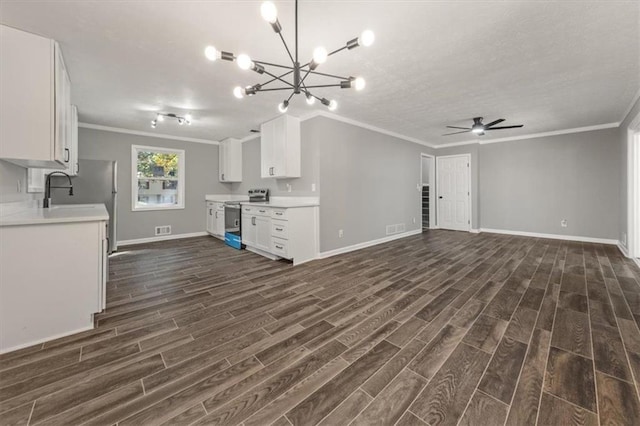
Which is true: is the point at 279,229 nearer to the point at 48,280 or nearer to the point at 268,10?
the point at 48,280

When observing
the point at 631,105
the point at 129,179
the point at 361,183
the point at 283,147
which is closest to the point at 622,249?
the point at 631,105

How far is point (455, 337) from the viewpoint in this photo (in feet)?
6.31

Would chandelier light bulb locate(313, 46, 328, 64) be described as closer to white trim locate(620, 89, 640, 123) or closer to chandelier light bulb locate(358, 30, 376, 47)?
chandelier light bulb locate(358, 30, 376, 47)

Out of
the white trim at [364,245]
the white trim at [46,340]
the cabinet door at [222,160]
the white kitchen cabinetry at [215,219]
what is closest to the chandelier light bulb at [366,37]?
the white trim at [46,340]

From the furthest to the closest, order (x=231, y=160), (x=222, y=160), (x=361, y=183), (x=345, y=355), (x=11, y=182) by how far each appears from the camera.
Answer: (x=222, y=160)
(x=231, y=160)
(x=361, y=183)
(x=11, y=182)
(x=345, y=355)

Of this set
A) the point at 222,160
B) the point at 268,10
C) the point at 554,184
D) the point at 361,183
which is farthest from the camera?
the point at 222,160

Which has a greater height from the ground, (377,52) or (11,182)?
(377,52)

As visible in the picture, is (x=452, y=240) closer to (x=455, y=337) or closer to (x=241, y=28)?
(x=455, y=337)

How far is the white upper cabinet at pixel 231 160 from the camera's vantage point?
6277 mm

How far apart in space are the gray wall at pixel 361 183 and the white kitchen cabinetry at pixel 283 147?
42cm

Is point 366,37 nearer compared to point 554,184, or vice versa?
point 366,37

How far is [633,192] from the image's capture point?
3.95 metres

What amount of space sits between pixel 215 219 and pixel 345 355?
205 inches

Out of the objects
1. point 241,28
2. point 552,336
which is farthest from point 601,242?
point 241,28
